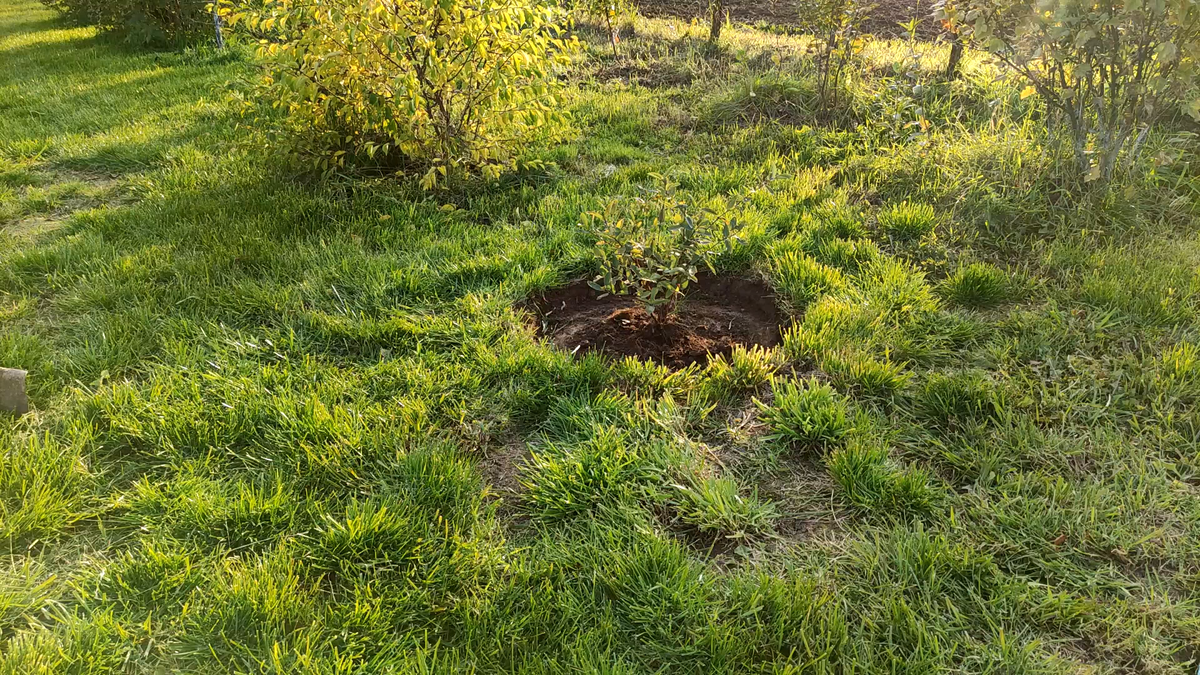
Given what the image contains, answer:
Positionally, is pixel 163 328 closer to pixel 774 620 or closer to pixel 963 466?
pixel 774 620

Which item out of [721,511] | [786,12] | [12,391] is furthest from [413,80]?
[786,12]

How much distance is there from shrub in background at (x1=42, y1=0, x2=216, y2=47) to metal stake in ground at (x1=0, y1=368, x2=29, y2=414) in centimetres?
799

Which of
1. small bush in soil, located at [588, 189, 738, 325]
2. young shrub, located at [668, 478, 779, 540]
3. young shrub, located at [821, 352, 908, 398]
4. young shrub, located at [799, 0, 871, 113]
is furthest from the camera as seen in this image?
young shrub, located at [799, 0, 871, 113]

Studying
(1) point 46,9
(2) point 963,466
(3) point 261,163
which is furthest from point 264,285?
(1) point 46,9

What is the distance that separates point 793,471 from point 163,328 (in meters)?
2.78

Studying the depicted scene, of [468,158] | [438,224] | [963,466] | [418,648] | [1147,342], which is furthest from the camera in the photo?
[468,158]

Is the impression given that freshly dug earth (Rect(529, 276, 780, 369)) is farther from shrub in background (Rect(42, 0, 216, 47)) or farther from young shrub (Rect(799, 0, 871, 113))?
shrub in background (Rect(42, 0, 216, 47))

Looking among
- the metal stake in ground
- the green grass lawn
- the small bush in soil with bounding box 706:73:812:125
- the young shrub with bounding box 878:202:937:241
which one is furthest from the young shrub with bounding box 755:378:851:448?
the small bush in soil with bounding box 706:73:812:125

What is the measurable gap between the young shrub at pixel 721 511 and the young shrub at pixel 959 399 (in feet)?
2.73

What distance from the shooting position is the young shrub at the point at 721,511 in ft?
7.11

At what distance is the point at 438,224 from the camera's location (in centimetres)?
407

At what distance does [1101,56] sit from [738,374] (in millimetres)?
2773

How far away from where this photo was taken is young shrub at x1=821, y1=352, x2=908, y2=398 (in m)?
2.69

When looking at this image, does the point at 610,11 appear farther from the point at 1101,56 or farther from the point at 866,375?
the point at 866,375
